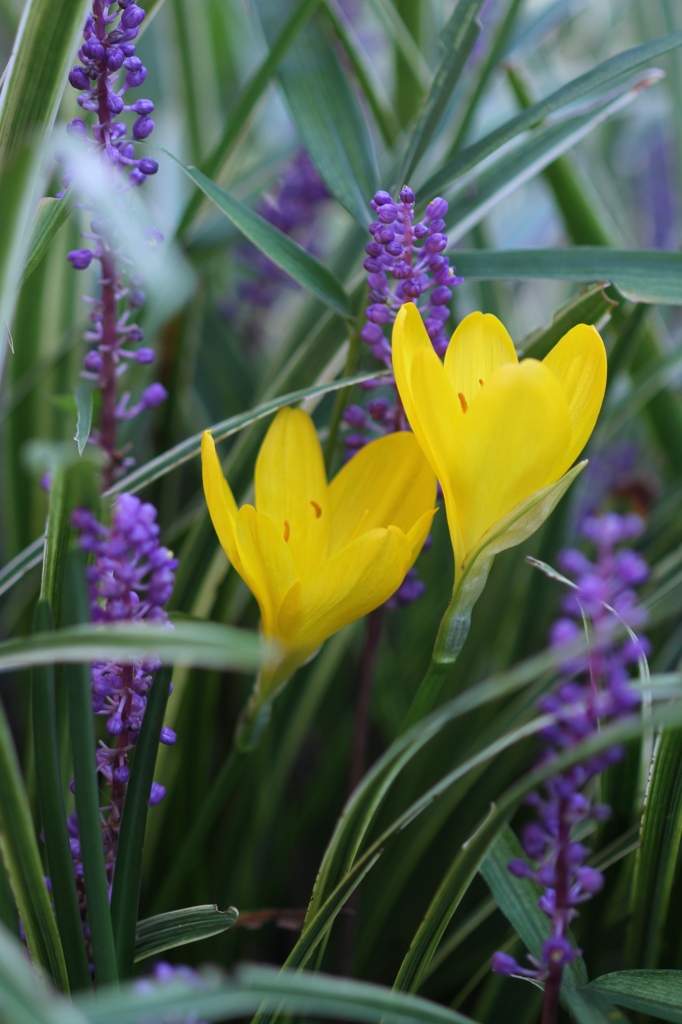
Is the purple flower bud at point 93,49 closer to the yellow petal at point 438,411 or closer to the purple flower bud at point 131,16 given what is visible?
the purple flower bud at point 131,16

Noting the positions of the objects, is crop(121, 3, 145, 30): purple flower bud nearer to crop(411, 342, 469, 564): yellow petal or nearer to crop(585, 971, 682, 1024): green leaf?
crop(411, 342, 469, 564): yellow petal

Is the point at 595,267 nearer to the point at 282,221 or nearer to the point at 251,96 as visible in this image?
the point at 251,96

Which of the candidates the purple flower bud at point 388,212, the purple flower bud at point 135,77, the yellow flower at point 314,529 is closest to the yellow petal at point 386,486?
the yellow flower at point 314,529

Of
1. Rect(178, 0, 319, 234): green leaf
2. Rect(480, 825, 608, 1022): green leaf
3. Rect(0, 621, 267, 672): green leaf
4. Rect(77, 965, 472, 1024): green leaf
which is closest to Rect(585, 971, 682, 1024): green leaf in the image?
Rect(480, 825, 608, 1022): green leaf

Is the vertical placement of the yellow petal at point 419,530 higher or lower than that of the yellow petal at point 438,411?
lower

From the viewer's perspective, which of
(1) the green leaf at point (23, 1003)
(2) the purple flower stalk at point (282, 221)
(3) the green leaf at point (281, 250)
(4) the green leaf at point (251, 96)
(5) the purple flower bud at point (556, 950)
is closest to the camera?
(1) the green leaf at point (23, 1003)
